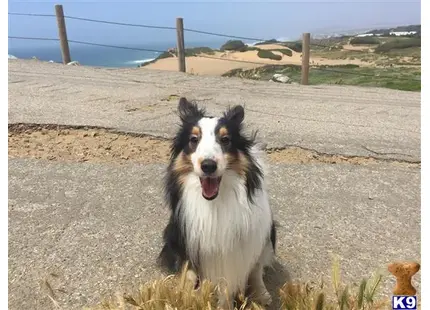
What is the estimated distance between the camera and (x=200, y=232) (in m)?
2.55

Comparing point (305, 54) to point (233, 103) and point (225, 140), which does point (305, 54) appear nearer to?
point (233, 103)

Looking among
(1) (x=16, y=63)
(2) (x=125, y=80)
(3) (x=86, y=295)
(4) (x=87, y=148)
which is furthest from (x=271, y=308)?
(1) (x=16, y=63)

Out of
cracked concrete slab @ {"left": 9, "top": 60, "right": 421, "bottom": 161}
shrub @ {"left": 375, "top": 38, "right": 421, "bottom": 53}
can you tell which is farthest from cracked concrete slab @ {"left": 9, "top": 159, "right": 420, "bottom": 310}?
shrub @ {"left": 375, "top": 38, "right": 421, "bottom": 53}

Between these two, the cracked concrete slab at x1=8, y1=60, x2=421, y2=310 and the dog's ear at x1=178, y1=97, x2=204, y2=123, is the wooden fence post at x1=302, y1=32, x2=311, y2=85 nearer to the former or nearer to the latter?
the cracked concrete slab at x1=8, y1=60, x2=421, y2=310

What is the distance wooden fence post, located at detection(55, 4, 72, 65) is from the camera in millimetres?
12305

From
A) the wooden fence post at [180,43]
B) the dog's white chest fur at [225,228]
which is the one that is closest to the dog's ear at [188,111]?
the dog's white chest fur at [225,228]

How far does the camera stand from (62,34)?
12484mm

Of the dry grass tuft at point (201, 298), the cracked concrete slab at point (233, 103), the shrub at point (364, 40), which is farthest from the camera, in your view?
the shrub at point (364, 40)

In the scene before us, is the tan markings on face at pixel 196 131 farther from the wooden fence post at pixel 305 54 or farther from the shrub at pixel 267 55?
the shrub at pixel 267 55

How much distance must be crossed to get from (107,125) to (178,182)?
3.43 metres

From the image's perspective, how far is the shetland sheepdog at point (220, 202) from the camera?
2.43 meters

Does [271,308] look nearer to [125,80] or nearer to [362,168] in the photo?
[362,168]

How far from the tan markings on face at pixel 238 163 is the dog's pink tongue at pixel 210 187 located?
0.14 meters

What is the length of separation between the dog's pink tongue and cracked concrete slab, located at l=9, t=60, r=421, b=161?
3.13 m
